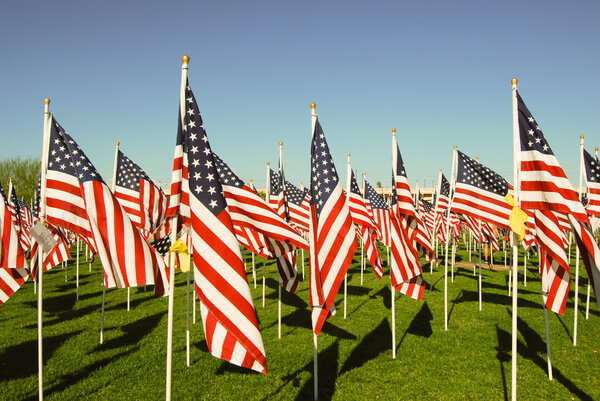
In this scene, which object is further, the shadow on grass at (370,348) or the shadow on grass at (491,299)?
the shadow on grass at (491,299)

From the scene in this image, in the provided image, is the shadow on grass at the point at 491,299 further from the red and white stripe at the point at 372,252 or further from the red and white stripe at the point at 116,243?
the red and white stripe at the point at 116,243

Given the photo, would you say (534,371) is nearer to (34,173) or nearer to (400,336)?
(400,336)

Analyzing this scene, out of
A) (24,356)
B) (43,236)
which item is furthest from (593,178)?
(24,356)

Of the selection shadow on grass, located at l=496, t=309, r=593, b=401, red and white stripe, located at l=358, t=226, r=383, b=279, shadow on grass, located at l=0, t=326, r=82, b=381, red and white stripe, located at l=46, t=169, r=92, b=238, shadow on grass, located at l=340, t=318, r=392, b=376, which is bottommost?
shadow on grass, located at l=496, t=309, r=593, b=401

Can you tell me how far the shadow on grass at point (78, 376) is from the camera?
25.6 ft

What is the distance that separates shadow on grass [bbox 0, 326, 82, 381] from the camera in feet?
28.4

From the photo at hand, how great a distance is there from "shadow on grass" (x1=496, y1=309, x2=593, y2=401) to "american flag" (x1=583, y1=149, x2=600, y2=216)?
3717 millimetres

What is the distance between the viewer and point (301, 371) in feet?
28.8

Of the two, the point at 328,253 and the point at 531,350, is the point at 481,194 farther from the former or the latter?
the point at 531,350

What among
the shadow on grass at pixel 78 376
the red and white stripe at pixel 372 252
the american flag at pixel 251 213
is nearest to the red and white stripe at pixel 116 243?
the american flag at pixel 251 213

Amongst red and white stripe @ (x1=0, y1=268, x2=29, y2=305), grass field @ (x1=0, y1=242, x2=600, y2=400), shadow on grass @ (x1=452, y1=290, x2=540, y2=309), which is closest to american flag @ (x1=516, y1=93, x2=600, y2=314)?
grass field @ (x1=0, y1=242, x2=600, y2=400)

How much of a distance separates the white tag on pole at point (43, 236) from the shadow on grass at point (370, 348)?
237 inches

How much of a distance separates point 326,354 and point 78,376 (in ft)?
17.5

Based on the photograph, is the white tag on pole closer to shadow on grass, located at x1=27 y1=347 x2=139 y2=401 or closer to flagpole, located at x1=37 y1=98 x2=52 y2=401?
flagpole, located at x1=37 y1=98 x2=52 y2=401
